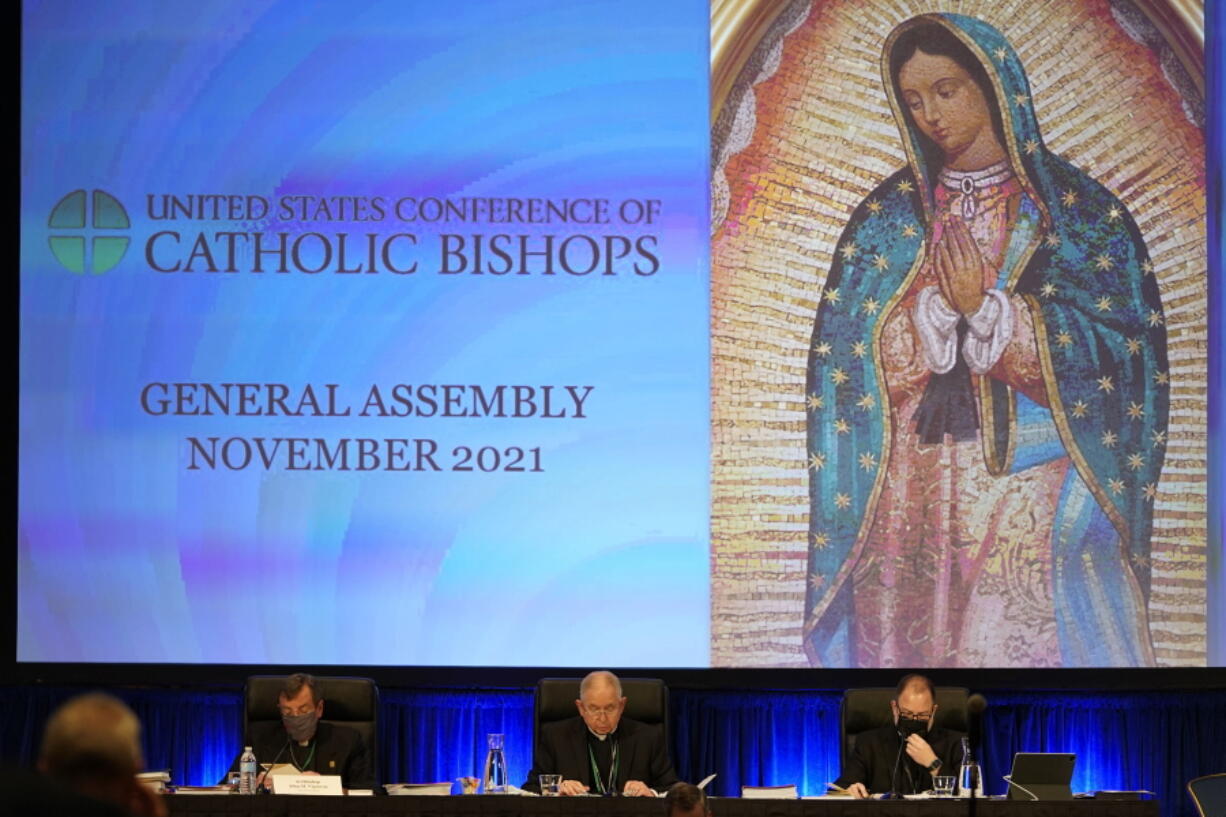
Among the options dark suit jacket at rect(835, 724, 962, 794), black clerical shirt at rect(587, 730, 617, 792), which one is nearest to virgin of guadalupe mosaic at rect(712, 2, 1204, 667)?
dark suit jacket at rect(835, 724, 962, 794)

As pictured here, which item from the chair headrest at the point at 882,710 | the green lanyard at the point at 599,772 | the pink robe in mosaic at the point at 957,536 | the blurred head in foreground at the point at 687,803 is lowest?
the green lanyard at the point at 599,772

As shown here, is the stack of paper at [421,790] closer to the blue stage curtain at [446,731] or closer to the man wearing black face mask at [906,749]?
the blue stage curtain at [446,731]

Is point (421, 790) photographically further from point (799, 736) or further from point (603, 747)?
point (799, 736)

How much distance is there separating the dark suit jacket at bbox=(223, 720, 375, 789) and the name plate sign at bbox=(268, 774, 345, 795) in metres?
0.86

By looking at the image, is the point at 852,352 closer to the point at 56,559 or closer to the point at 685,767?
the point at 685,767

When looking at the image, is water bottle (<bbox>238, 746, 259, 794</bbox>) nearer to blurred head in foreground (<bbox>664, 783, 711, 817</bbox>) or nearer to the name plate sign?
the name plate sign

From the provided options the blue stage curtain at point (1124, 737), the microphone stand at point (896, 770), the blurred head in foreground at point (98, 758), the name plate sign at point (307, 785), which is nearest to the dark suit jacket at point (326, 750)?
the name plate sign at point (307, 785)

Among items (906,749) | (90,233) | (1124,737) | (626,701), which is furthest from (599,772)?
(90,233)

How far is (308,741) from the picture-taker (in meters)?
6.25

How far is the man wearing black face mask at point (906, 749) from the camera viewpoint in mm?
6145

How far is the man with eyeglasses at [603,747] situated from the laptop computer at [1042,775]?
122 centimetres

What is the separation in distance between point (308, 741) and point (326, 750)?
0.23 ft

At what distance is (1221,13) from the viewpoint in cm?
698

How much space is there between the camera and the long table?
5086 millimetres
